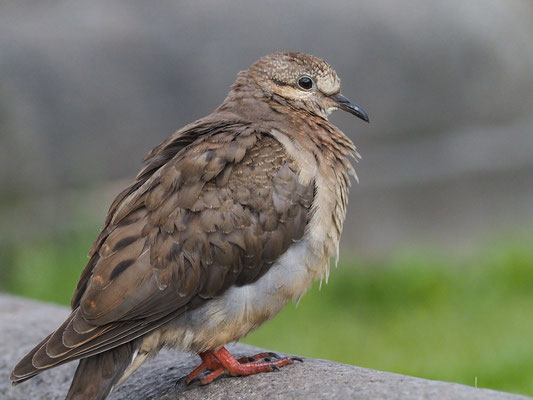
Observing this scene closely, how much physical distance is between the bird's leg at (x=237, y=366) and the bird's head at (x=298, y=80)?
4.51 ft

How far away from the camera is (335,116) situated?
8867 millimetres

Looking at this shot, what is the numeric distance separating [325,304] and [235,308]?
3929 mm

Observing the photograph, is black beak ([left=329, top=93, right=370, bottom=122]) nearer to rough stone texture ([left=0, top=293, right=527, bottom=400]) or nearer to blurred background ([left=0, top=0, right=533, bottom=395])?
rough stone texture ([left=0, top=293, right=527, bottom=400])

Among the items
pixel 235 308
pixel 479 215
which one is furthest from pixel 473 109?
pixel 235 308

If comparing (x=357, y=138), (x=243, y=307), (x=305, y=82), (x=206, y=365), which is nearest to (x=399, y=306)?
(x=357, y=138)

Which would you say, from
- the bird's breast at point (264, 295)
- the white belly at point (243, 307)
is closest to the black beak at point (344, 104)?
the bird's breast at point (264, 295)

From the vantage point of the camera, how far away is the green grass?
265 inches

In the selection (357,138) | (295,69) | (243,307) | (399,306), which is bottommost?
(399,306)

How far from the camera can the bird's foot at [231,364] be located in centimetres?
405

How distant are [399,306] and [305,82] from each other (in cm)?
330

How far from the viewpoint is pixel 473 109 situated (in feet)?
31.4

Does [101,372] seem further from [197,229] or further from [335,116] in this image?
[335,116]

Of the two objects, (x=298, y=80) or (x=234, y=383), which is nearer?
(x=234, y=383)

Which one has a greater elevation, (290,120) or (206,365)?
(290,120)
